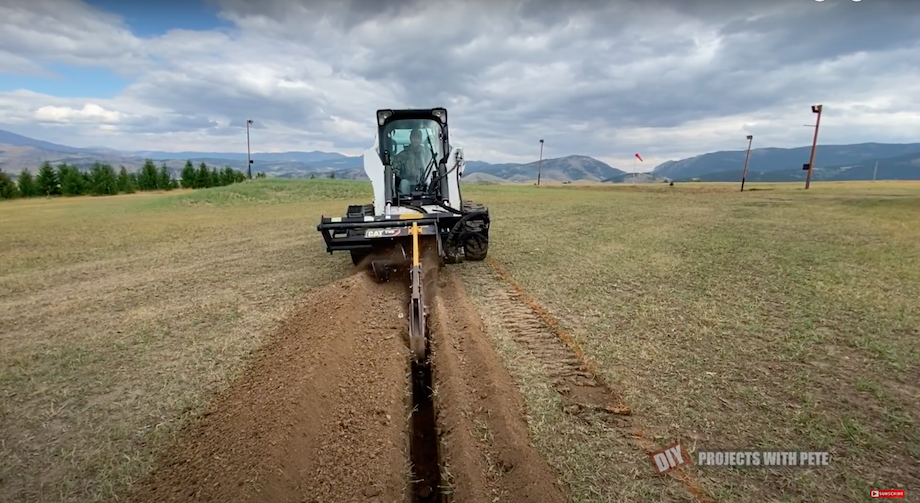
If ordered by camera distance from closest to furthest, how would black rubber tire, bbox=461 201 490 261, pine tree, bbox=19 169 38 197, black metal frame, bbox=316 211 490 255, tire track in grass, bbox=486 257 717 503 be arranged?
tire track in grass, bbox=486 257 717 503 → black metal frame, bbox=316 211 490 255 → black rubber tire, bbox=461 201 490 261 → pine tree, bbox=19 169 38 197

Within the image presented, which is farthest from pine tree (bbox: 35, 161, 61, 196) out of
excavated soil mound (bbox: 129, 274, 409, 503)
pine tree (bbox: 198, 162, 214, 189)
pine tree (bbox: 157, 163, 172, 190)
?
excavated soil mound (bbox: 129, 274, 409, 503)

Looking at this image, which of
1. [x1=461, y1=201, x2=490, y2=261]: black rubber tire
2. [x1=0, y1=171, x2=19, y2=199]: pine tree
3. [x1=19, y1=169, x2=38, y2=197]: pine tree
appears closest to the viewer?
[x1=461, y1=201, x2=490, y2=261]: black rubber tire

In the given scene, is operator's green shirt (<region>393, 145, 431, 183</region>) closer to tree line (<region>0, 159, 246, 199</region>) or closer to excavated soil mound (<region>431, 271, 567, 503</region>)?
excavated soil mound (<region>431, 271, 567, 503</region>)

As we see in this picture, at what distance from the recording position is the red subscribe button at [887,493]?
2846 mm

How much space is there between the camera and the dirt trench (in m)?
2.92

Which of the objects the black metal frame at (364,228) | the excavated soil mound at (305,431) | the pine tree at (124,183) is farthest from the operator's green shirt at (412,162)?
the pine tree at (124,183)

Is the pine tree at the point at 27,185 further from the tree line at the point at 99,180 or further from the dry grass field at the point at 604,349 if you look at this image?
the dry grass field at the point at 604,349

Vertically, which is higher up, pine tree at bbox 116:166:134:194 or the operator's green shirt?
the operator's green shirt

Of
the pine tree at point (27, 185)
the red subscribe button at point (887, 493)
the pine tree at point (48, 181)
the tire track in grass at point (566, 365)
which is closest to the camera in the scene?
the red subscribe button at point (887, 493)

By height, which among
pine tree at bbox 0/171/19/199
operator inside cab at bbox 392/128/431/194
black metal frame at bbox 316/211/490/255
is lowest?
pine tree at bbox 0/171/19/199

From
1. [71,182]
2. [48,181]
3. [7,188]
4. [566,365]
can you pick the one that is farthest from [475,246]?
[48,181]

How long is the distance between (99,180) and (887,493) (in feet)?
209

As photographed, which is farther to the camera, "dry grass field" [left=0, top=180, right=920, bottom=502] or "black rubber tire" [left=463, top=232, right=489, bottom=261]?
"black rubber tire" [left=463, top=232, right=489, bottom=261]

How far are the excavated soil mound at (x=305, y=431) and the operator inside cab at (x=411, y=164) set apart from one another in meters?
4.69
